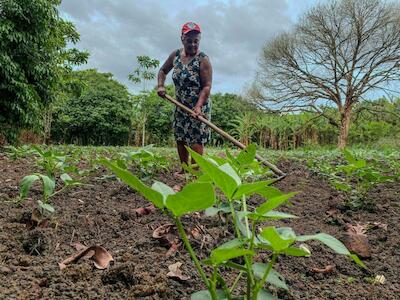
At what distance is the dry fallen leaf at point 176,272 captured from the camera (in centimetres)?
120

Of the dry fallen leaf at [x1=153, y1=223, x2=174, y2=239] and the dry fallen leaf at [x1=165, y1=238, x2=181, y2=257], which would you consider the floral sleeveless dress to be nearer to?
the dry fallen leaf at [x1=153, y1=223, x2=174, y2=239]

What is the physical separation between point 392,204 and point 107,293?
6.68ft

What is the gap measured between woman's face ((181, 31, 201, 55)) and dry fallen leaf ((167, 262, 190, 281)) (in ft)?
9.02

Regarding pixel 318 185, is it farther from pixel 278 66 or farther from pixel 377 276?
pixel 278 66

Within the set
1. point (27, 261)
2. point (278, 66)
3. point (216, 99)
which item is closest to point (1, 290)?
point (27, 261)

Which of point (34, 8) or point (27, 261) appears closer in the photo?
point (27, 261)

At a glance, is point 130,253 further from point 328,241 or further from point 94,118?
point 94,118

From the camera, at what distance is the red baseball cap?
366 centimetres

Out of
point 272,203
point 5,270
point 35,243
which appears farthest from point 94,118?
point 272,203

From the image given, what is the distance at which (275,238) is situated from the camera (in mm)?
659

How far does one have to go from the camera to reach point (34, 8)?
9.61 metres

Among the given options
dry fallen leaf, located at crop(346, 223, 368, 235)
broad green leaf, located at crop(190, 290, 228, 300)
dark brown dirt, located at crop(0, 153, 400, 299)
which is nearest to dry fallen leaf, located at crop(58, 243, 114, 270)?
dark brown dirt, located at crop(0, 153, 400, 299)

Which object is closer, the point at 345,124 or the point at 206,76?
the point at 206,76

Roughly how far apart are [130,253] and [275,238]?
0.86 metres
